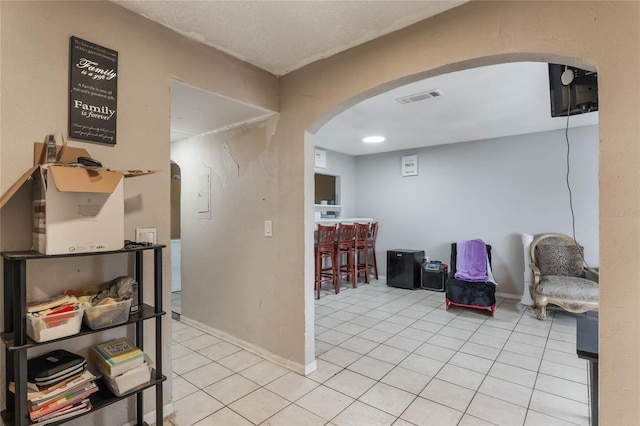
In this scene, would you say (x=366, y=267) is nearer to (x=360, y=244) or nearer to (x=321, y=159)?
(x=360, y=244)

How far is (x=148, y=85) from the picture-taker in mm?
1838

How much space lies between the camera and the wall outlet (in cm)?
180

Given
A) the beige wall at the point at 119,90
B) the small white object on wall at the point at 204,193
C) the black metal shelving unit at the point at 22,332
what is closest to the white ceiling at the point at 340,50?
the beige wall at the point at 119,90

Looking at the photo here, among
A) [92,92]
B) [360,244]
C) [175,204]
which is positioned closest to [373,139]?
[360,244]

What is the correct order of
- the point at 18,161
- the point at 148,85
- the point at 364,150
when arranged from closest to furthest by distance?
the point at 18,161 < the point at 148,85 < the point at 364,150

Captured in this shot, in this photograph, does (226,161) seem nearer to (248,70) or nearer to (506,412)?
(248,70)

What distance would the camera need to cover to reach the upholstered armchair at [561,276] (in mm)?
3461

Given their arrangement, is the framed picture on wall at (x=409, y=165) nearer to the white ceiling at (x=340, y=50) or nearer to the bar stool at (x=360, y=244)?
the white ceiling at (x=340, y=50)

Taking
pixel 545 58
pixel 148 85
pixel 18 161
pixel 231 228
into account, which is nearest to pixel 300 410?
pixel 231 228

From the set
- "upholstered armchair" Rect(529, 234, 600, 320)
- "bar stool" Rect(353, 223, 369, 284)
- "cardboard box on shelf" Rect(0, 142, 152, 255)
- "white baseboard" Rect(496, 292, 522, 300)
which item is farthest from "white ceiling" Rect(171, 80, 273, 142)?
"white baseboard" Rect(496, 292, 522, 300)

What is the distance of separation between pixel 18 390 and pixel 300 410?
1.41 metres

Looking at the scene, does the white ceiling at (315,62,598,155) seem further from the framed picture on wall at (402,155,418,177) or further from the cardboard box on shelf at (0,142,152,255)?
the cardboard box on shelf at (0,142,152,255)

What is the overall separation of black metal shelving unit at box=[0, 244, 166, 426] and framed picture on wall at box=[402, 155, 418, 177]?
4.75 metres

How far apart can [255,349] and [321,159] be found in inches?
139
